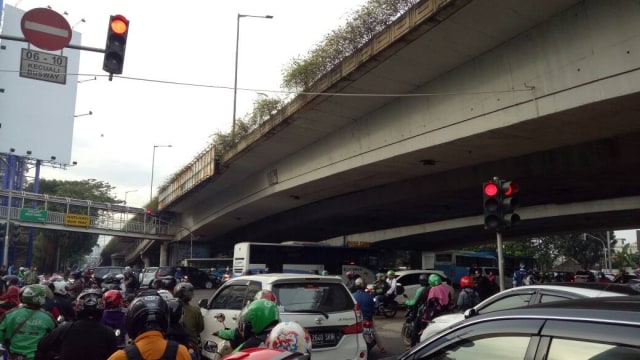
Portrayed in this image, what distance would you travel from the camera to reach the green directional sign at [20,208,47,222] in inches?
1630

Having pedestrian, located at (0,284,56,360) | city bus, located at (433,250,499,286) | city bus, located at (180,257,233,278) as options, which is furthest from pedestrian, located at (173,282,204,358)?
city bus, located at (433,250,499,286)

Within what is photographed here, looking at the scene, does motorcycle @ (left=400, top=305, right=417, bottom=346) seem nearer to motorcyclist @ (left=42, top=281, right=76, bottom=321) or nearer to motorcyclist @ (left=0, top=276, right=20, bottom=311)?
A: motorcyclist @ (left=42, top=281, right=76, bottom=321)

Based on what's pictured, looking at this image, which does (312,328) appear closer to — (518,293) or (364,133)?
(518,293)

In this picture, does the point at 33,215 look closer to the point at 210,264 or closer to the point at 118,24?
the point at 210,264

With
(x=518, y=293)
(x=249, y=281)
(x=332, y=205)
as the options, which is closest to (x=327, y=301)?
(x=249, y=281)

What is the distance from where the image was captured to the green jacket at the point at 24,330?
5.00 metres

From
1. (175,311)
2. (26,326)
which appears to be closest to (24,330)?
(26,326)

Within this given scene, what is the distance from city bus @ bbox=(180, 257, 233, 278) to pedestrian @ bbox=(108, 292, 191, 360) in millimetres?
39410

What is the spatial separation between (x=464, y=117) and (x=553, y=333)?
1019 cm

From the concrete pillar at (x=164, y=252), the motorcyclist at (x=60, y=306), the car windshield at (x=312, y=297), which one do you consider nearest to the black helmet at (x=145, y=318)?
the car windshield at (x=312, y=297)

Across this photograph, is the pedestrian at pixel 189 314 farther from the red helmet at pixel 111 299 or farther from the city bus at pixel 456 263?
the city bus at pixel 456 263

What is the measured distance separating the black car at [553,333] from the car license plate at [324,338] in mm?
3708

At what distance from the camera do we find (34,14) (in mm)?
8703

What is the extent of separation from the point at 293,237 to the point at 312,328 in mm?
30436
